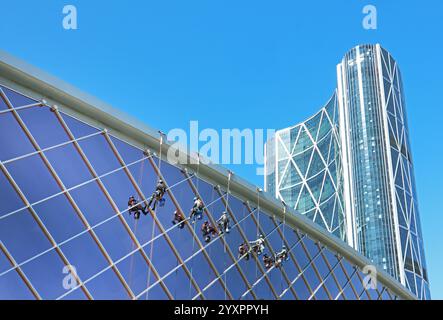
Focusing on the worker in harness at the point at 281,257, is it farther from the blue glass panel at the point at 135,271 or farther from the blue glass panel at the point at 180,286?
the blue glass panel at the point at 135,271

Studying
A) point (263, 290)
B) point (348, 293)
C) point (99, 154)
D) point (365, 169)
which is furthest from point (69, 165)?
point (365, 169)

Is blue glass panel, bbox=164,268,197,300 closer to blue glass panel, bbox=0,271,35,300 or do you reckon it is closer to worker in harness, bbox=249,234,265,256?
worker in harness, bbox=249,234,265,256

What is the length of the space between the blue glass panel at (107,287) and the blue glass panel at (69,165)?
298 centimetres

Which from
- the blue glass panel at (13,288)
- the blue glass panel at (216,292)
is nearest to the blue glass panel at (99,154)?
the blue glass panel at (13,288)

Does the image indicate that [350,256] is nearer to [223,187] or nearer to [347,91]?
[223,187]

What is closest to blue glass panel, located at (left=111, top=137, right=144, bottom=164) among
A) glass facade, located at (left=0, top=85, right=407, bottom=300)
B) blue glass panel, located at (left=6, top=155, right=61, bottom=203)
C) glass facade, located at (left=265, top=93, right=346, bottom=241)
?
glass facade, located at (left=0, top=85, right=407, bottom=300)

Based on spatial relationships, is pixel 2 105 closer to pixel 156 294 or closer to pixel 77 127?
pixel 77 127

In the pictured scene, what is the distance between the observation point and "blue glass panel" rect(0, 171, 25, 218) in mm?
16766

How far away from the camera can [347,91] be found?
12950cm

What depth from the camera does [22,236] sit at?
55.4 ft

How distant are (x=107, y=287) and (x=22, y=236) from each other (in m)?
3.17

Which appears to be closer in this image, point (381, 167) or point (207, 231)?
point (207, 231)

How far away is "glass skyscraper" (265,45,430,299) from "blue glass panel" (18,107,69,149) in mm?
94390

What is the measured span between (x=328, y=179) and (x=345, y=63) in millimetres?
26862
